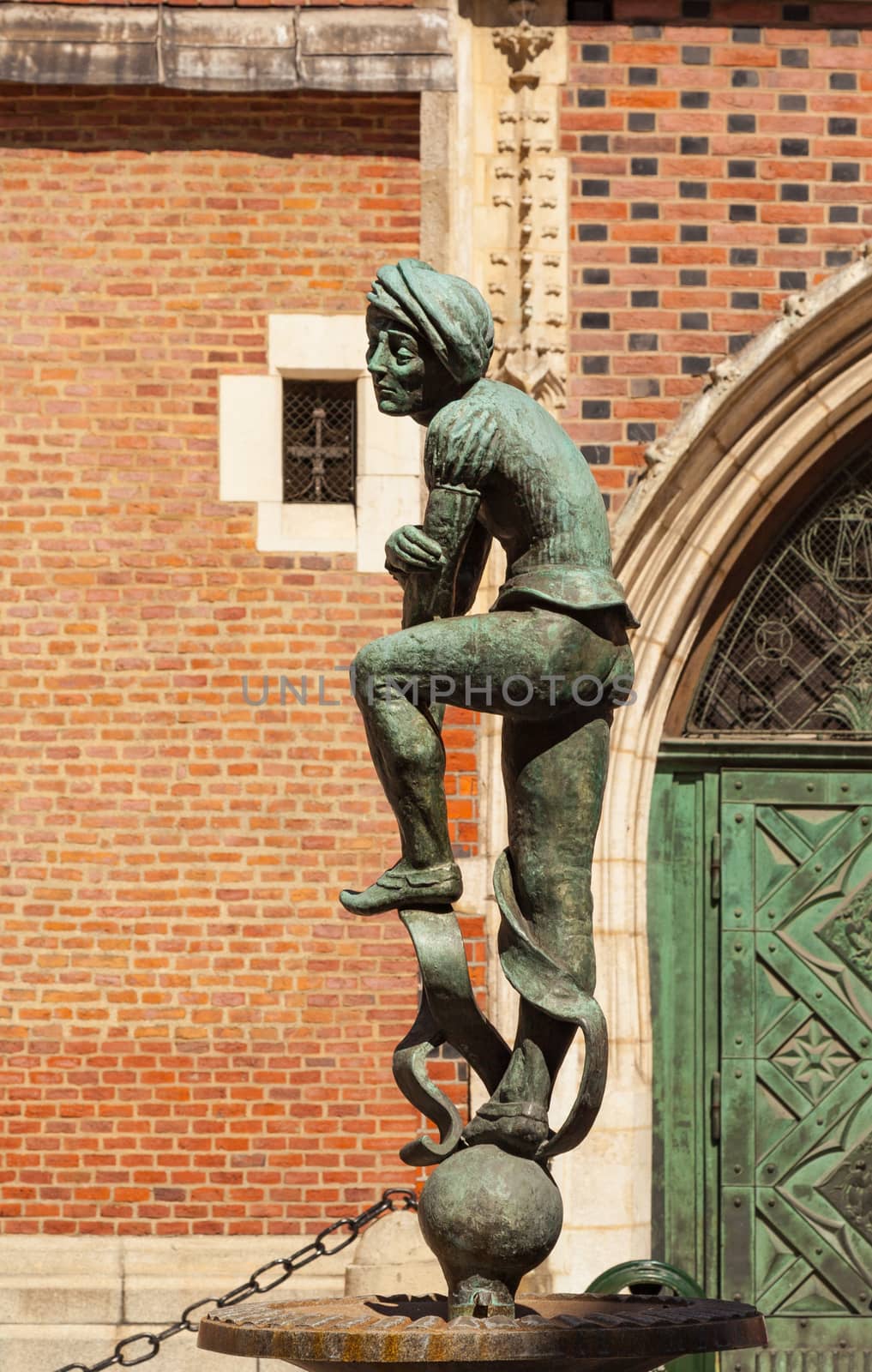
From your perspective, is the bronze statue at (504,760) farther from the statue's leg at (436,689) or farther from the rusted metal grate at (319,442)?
the rusted metal grate at (319,442)

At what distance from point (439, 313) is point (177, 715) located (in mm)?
3588

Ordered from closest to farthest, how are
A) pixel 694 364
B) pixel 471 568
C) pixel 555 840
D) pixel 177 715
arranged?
pixel 555 840 → pixel 471 568 → pixel 177 715 → pixel 694 364

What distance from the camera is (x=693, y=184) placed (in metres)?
7.71

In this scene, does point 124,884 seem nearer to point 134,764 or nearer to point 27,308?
point 134,764

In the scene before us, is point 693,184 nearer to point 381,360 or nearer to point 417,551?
point 381,360

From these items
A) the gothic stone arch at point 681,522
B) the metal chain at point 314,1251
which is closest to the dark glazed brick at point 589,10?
the gothic stone arch at point 681,522

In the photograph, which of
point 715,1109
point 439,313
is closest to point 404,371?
point 439,313

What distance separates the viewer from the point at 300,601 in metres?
7.56

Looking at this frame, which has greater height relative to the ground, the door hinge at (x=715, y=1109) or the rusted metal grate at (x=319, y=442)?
the rusted metal grate at (x=319, y=442)

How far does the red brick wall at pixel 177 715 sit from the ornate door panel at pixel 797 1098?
1148mm

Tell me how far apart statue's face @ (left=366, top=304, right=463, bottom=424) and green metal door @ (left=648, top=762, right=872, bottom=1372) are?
3.94 meters

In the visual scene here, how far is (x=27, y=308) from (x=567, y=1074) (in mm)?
3018

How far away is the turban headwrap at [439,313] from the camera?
13.4ft

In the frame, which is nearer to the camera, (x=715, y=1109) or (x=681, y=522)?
(x=681, y=522)
